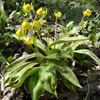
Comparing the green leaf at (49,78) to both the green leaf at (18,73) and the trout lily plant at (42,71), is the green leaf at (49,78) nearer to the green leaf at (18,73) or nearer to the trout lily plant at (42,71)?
the trout lily plant at (42,71)

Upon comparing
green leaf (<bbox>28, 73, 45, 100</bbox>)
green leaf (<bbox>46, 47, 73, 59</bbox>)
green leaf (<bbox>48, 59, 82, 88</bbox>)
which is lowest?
green leaf (<bbox>28, 73, 45, 100</bbox>)

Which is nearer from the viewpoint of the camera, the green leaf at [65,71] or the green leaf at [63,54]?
the green leaf at [65,71]

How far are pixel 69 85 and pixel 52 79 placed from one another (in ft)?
0.91

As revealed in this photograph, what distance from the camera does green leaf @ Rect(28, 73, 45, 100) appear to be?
1.93 meters

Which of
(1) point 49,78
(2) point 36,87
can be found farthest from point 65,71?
(2) point 36,87

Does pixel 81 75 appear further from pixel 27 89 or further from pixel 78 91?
pixel 27 89

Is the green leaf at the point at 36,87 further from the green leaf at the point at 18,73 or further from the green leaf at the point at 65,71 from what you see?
the green leaf at the point at 65,71

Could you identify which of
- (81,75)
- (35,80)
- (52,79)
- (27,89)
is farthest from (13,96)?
(81,75)

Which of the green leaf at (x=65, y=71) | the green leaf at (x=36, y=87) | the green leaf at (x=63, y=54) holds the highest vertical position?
the green leaf at (x=63, y=54)

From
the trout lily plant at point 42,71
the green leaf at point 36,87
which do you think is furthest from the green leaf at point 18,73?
the green leaf at point 36,87

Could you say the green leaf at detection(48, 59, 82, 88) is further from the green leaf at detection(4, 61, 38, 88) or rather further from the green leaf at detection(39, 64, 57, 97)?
the green leaf at detection(4, 61, 38, 88)

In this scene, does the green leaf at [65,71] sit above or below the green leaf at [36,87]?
above

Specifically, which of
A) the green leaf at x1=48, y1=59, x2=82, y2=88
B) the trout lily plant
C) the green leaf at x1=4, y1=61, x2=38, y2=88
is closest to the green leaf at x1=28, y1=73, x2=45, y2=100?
the trout lily plant

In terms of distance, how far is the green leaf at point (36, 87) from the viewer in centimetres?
193
